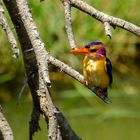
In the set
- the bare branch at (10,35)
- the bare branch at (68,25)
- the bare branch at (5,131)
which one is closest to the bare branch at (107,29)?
the bare branch at (68,25)

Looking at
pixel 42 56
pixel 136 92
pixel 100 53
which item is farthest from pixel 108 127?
pixel 42 56

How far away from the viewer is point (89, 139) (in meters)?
5.77

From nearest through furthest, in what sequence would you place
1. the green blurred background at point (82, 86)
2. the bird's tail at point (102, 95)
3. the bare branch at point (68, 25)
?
the bare branch at point (68, 25) < the bird's tail at point (102, 95) < the green blurred background at point (82, 86)

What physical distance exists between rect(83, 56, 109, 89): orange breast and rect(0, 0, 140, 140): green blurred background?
280cm

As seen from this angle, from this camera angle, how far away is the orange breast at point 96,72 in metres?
2.89

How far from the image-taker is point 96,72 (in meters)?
2.94

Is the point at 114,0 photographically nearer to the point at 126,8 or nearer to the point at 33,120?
the point at 126,8

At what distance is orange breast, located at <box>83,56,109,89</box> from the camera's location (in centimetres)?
289

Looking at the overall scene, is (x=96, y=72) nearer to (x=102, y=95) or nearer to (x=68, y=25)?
(x=102, y=95)

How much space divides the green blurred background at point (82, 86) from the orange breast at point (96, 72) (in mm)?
2804

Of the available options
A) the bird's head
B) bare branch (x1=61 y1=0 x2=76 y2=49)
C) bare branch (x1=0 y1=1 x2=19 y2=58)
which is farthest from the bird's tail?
bare branch (x1=0 y1=1 x2=19 y2=58)

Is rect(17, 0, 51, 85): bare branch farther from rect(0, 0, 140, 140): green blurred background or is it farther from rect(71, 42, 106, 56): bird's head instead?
rect(0, 0, 140, 140): green blurred background

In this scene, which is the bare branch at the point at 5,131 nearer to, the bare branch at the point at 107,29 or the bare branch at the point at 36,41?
the bare branch at the point at 36,41

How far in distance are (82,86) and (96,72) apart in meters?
3.82
